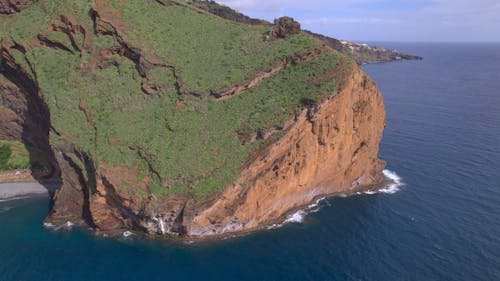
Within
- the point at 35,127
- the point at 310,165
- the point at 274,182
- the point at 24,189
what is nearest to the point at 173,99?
the point at 274,182

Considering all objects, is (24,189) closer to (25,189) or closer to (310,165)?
(25,189)

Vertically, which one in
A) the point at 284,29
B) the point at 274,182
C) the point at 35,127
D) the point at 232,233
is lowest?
the point at 232,233

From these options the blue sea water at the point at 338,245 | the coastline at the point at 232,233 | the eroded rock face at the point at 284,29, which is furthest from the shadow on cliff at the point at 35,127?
the eroded rock face at the point at 284,29

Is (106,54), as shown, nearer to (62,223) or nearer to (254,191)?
(62,223)

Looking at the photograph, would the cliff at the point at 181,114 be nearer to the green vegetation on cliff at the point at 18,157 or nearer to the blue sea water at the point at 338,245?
the green vegetation on cliff at the point at 18,157

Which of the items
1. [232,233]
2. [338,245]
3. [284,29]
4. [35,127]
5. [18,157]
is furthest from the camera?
[18,157]

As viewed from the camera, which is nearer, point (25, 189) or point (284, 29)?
point (25, 189)

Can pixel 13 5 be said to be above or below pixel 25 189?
above

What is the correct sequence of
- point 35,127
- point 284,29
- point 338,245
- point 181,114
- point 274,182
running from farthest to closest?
1. point 35,127
2. point 284,29
3. point 181,114
4. point 274,182
5. point 338,245
